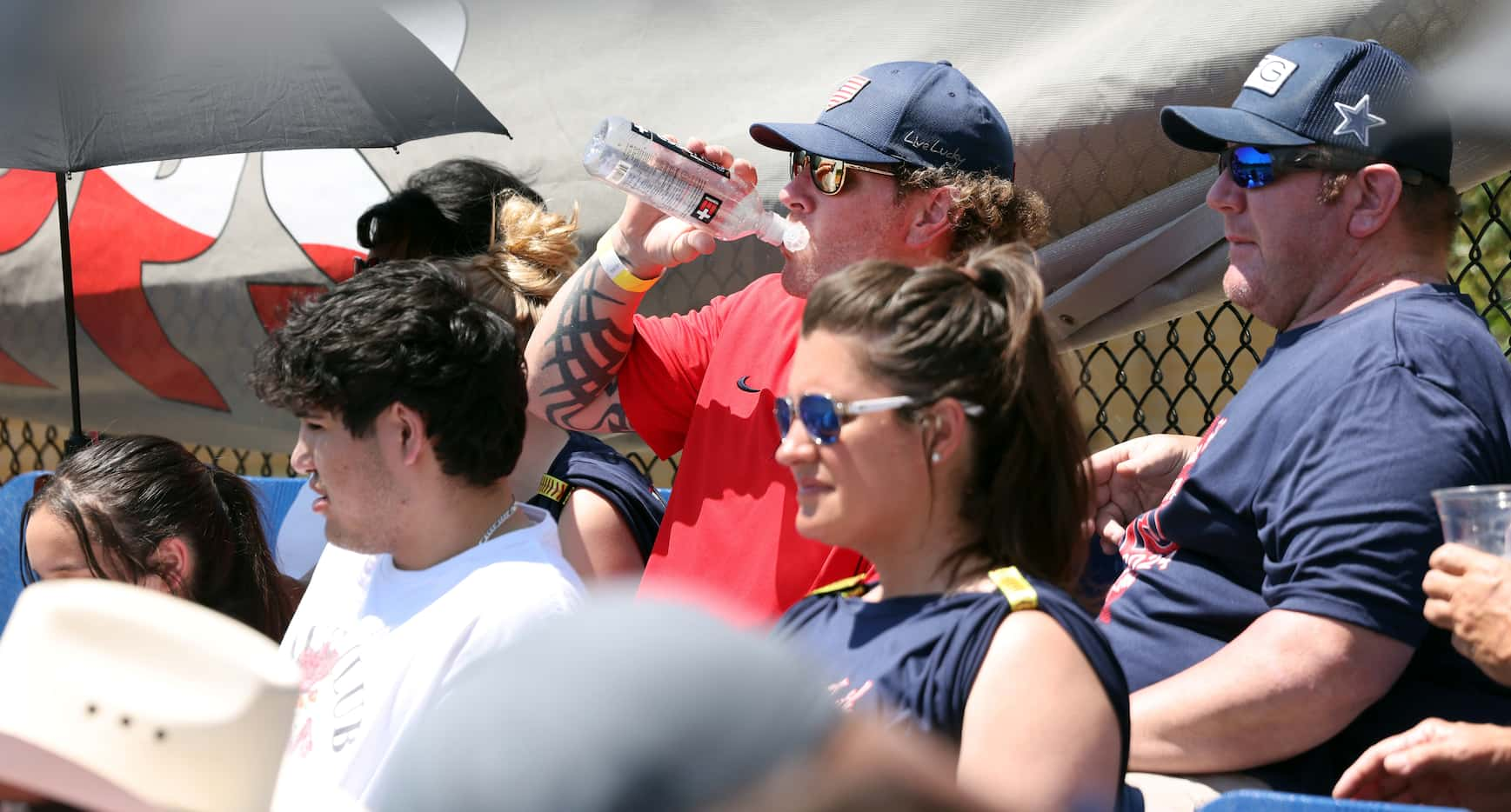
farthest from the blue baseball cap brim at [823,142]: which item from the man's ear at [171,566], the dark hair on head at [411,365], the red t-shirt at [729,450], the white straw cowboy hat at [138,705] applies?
the white straw cowboy hat at [138,705]

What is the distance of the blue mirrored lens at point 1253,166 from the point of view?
229 centimetres

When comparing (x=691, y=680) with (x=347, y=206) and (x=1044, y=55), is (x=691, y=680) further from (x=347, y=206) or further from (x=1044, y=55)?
(x=347, y=206)

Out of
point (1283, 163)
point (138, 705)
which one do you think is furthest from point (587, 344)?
point (138, 705)

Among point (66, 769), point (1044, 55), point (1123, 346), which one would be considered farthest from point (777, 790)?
point (1123, 346)

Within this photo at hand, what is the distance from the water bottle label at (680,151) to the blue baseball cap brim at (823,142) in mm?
119

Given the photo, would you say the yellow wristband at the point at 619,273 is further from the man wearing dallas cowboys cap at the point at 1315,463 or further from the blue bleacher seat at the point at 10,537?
the blue bleacher seat at the point at 10,537

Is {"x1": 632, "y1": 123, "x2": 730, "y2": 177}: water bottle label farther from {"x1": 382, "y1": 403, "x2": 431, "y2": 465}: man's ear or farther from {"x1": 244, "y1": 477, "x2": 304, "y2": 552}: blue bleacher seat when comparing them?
{"x1": 244, "y1": 477, "x2": 304, "y2": 552}: blue bleacher seat

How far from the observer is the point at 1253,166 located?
231 cm

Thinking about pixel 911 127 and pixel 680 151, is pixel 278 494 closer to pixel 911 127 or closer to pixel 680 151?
pixel 680 151

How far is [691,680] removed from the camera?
2.00 ft

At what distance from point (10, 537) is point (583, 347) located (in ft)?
6.23

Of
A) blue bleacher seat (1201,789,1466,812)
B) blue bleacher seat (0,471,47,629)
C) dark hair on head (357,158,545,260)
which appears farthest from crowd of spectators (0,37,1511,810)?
blue bleacher seat (0,471,47,629)

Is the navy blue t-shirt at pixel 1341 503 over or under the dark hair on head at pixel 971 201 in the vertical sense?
under

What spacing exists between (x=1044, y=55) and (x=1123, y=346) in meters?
3.50
